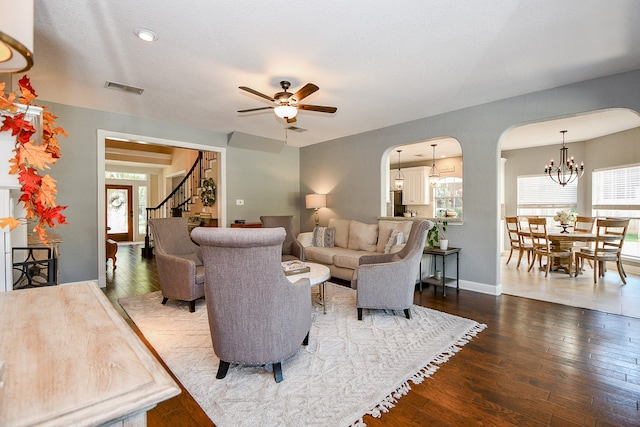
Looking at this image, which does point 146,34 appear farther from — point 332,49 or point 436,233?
point 436,233

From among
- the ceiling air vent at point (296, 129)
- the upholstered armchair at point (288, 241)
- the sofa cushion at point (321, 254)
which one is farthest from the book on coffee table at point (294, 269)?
the ceiling air vent at point (296, 129)

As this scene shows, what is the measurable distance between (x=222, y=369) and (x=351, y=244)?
328 cm

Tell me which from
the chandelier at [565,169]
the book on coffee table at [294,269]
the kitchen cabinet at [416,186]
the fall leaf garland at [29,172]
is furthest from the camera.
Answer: the kitchen cabinet at [416,186]

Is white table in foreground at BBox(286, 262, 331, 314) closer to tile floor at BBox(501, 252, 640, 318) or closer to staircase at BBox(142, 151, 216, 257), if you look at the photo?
tile floor at BBox(501, 252, 640, 318)

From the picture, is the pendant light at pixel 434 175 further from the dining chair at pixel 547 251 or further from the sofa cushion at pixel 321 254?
the sofa cushion at pixel 321 254

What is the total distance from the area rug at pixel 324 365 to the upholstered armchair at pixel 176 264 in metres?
0.22

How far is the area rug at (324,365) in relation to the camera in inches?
71.9

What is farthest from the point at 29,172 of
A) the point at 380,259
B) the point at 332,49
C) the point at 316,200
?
the point at 316,200

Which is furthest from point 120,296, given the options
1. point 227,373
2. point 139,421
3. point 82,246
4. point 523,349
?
point 523,349

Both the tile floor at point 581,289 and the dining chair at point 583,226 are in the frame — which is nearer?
the tile floor at point 581,289

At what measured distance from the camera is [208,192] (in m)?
6.22

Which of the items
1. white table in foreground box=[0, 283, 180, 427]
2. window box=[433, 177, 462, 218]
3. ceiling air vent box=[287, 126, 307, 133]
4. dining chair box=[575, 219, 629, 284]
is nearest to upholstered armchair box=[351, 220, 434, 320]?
white table in foreground box=[0, 283, 180, 427]

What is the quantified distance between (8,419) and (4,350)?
1.15 feet

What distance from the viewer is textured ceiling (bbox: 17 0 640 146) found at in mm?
2219
